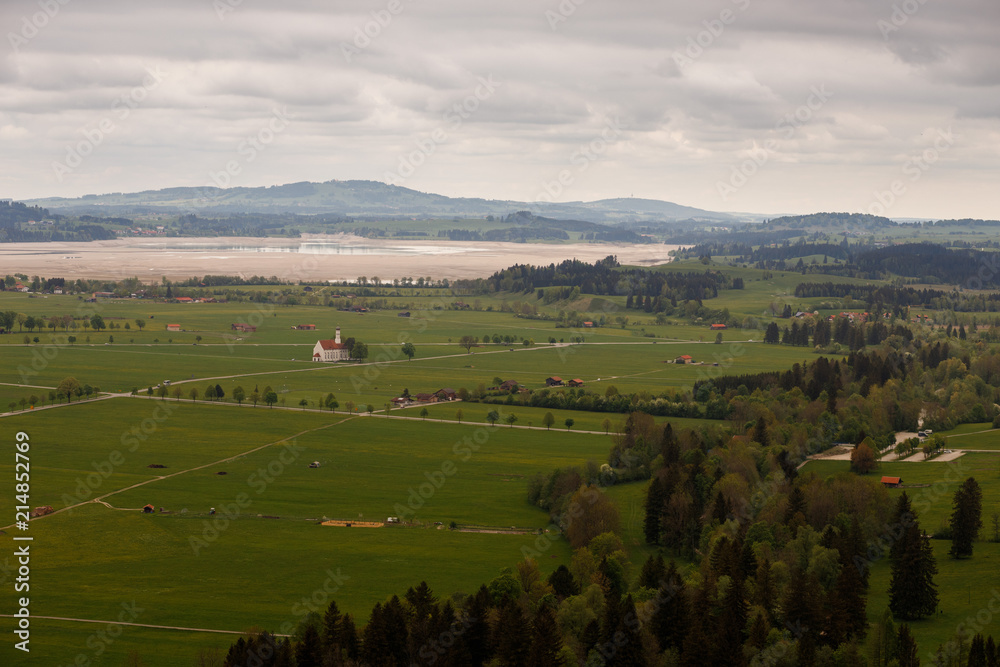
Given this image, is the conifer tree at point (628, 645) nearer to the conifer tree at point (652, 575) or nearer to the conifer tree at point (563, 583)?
the conifer tree at point (652, 575)

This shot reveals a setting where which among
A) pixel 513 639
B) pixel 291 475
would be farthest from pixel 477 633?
pixel 291 475

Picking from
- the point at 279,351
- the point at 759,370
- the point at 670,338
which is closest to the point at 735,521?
the point at 759,370

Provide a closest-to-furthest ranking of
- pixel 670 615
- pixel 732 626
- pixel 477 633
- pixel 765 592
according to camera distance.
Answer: pixel 477 633, pixel 732 626, pixel 670 615, pixel 765 592

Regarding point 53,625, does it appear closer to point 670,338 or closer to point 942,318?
point 670,338

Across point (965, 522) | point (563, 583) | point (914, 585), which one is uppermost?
point (965, 522)

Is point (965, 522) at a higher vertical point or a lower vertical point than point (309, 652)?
higher

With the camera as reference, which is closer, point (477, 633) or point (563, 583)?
point (477, 633)

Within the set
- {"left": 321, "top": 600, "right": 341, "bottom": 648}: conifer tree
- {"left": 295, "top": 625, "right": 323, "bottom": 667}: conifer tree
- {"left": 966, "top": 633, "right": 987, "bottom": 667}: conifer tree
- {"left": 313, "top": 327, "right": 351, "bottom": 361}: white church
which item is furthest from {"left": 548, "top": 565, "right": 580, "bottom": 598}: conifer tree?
{"left": 313, "top": 327, "right": 351, "bottom": 361}: white church

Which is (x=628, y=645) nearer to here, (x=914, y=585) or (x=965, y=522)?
(x=914, y=585)

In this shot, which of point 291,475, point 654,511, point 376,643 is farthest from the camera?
point 291,475
